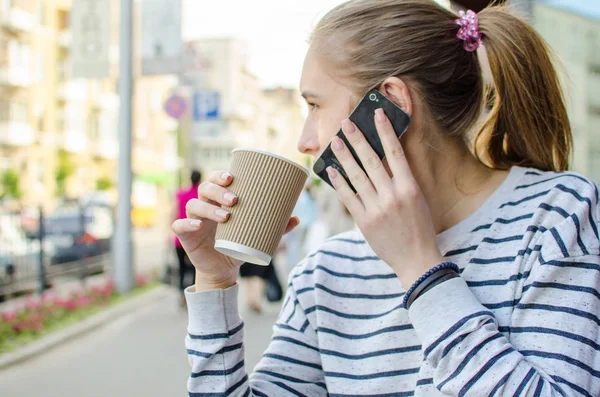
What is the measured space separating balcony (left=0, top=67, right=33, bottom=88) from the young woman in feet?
101

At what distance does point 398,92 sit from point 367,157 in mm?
196

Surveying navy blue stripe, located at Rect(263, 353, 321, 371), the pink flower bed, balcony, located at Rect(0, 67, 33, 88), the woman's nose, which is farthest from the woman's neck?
balcony, located at Rect(0, 67, 33, 88)

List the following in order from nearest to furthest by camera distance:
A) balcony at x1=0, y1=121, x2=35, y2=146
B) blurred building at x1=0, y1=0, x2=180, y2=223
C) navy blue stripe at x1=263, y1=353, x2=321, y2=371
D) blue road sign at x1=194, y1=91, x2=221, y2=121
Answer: navy blue stripe at x1=263, y1=353, x2=321, y2=371
blue road sign at x1=194, y1=91, x2=221, y2=121
balcony at x1=0, y1=121, x2=35, y2=146
blurred building at x1=0, y1=0, x2=180, y2=223

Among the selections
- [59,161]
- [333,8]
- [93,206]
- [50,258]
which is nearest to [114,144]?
[59,161]

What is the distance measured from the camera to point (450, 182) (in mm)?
1414

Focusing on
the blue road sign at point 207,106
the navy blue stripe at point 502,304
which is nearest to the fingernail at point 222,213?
the navy blue stripe at point 502,304

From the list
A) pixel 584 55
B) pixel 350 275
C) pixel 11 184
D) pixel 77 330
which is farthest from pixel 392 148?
pixel 11 184

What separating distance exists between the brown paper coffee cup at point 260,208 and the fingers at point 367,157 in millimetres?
115

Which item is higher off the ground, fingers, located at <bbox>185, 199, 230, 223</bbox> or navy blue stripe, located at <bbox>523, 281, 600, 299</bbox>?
fingers, located at <bbox>185, 199, 230, 223</bbox>

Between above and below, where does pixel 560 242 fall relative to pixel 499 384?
above

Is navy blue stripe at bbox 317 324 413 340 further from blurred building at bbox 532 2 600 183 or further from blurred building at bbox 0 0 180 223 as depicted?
blurred building at bbox 0 0 180 223

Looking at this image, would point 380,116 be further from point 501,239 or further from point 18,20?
point 18,20

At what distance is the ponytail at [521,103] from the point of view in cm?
142

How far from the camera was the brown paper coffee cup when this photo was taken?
123cm
